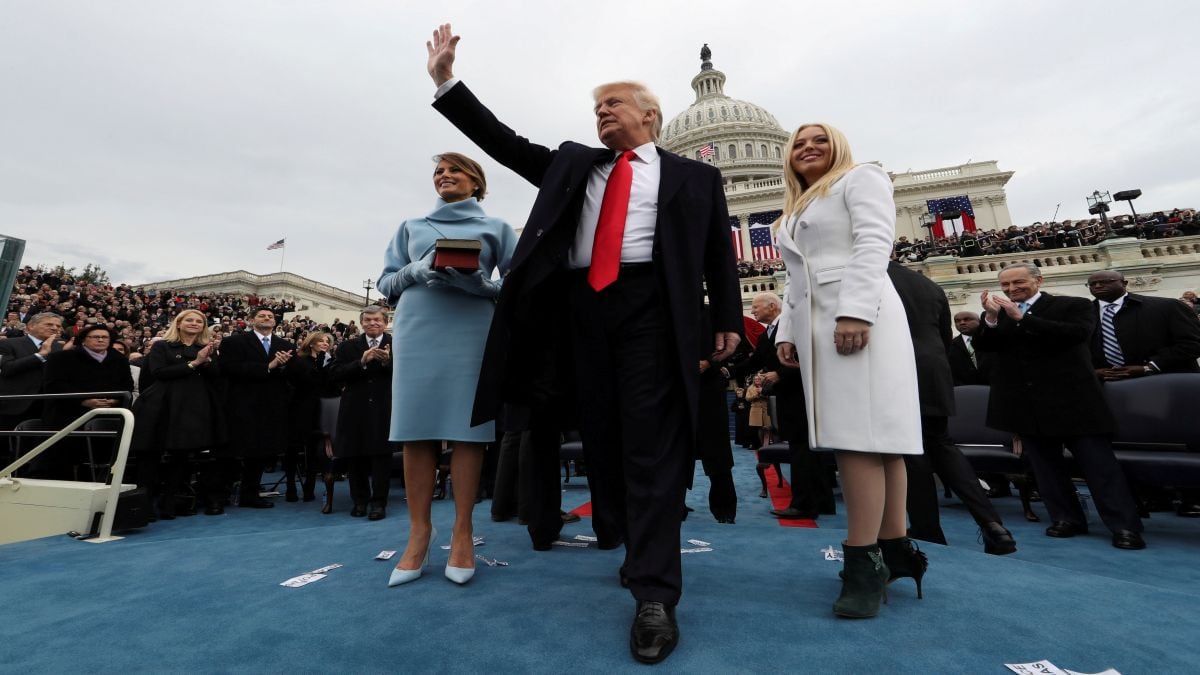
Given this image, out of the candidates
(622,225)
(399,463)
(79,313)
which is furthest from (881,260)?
(79,313)

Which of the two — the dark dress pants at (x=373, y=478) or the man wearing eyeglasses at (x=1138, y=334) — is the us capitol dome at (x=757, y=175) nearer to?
the man wearing eyeglasses at (x=1138, y=334)

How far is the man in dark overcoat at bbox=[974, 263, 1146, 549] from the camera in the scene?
3.37 m

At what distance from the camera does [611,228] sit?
6.29ft

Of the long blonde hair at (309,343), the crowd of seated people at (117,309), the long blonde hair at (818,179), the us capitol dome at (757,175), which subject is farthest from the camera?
the us capitol dome at (757,175)

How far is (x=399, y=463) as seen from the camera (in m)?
Answer: 5.63

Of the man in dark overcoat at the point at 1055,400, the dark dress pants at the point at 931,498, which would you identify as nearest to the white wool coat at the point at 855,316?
the dark dress pants at the point at 931,498

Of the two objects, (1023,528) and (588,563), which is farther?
(1023,528)

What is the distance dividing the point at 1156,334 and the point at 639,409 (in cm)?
521

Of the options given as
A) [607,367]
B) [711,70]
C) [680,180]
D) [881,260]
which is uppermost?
[711,70]

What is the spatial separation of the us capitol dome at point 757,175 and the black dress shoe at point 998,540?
16.3m

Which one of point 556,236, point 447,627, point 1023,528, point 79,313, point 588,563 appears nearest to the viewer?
point 447,627

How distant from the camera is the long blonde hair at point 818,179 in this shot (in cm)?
209

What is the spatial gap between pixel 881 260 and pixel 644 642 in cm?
148

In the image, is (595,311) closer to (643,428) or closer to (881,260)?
(643,428)
